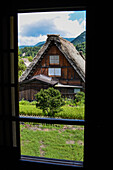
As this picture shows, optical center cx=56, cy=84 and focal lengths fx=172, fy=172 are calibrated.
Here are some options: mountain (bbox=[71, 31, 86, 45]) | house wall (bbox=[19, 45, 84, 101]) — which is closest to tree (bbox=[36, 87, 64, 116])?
house wall (bbox=[19, 45, 84, 101])

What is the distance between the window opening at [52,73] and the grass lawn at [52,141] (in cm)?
3

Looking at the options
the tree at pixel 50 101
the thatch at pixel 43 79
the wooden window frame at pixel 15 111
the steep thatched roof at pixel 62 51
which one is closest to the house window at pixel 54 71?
the thatch at pixel 43 79

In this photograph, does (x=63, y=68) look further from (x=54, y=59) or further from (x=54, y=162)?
(x=54, y=162)

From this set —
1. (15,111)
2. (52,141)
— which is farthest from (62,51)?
(15,111)

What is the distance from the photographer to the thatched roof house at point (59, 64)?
8.70 m

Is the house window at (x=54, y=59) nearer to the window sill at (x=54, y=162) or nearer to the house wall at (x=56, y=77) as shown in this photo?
the house wall at (x=56, y=77)

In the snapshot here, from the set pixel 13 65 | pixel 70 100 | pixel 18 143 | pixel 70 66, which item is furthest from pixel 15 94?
pixel 70 66

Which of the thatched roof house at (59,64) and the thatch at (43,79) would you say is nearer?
the thatch at (43,79)

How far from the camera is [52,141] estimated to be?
14.3 feet

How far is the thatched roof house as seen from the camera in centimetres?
870

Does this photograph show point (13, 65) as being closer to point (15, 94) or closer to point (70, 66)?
point (15, 94)
